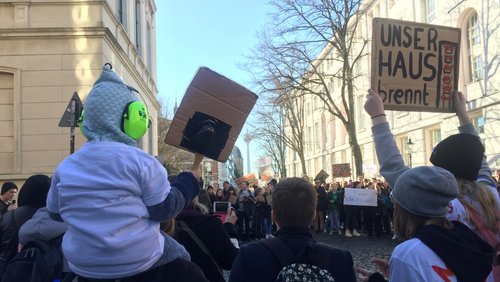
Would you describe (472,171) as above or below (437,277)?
above

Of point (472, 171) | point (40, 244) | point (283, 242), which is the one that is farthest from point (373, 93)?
point (40, 244)

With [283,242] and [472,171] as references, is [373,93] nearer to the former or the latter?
[472,171]

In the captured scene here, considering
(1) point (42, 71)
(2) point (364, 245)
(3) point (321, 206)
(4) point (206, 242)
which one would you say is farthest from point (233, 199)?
(4) point (206, 242)

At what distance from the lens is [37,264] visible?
10.6ft

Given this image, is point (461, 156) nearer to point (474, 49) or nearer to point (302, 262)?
point (302, 262)

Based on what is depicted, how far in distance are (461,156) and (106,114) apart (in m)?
1.86

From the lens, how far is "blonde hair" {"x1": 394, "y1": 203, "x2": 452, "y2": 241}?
7.30ft

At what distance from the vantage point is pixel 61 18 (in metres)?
13.9

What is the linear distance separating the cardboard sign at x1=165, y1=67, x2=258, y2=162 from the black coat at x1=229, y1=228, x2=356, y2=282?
72 centimetres

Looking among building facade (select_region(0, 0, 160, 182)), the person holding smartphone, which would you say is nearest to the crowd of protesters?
the person holding smartphone

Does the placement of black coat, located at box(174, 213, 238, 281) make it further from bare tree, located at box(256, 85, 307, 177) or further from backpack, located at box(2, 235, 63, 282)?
bare tree, located at box(256, 85, 307, 177)

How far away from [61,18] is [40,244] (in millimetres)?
12052

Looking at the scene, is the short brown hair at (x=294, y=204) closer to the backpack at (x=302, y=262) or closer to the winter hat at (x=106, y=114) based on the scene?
the backpack at (x=302, y=262)

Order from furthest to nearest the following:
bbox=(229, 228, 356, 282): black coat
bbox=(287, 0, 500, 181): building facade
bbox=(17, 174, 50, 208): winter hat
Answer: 1. bbox=(287, 0, 500, 181): building facade
2. bbox=(17, 174, 50, 208): winter hat
3. bbox=(229, 228, 356, 282): black coat
